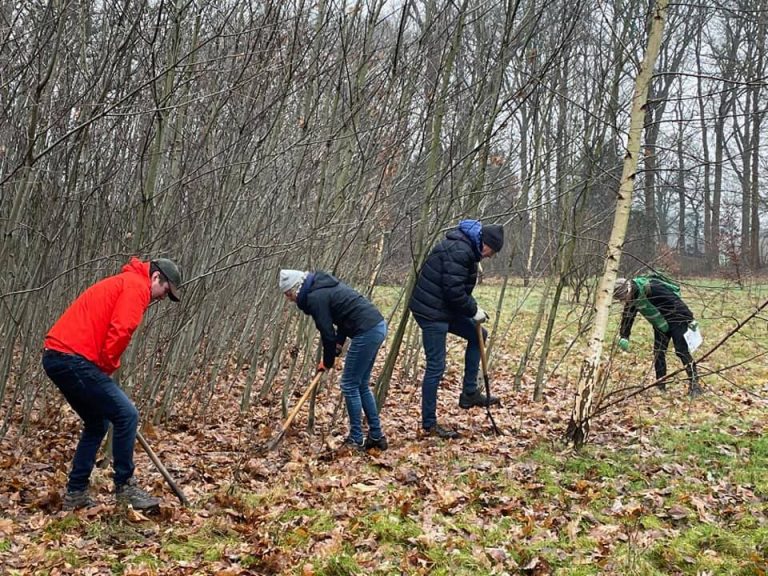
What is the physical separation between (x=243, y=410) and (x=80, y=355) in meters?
3.36

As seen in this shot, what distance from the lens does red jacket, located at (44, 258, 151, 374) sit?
432cm

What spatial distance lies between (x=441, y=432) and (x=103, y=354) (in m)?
3.15

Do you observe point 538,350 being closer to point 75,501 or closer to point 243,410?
point 243,410

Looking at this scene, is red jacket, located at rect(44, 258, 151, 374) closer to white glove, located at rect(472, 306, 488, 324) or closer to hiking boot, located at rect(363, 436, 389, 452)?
hiking boot, located at rect(363, 436, 389, 452)

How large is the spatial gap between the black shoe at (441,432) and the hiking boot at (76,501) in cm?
295

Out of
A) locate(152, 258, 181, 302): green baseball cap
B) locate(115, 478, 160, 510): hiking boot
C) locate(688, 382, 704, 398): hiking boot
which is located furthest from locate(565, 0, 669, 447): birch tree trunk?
locate(115, 478, 160, 510): hiking boot

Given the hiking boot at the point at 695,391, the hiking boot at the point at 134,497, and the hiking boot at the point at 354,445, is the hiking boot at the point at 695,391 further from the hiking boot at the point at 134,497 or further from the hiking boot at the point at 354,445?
the hiking boot at the point at 134,497

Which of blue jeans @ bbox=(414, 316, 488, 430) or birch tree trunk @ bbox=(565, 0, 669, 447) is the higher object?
birch tree trunk @ bbox=(565, 0, 669, 447)

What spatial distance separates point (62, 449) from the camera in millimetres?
6078

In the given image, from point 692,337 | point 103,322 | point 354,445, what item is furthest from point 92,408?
point 692,337

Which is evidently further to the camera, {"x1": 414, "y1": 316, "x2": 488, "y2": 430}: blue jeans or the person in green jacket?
the person in green jacket

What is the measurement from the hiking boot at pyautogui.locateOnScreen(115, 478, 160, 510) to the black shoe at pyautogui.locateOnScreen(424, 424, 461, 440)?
259 cm

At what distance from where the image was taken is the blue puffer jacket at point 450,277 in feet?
19.3

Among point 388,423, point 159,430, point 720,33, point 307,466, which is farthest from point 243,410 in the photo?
point 720,33
